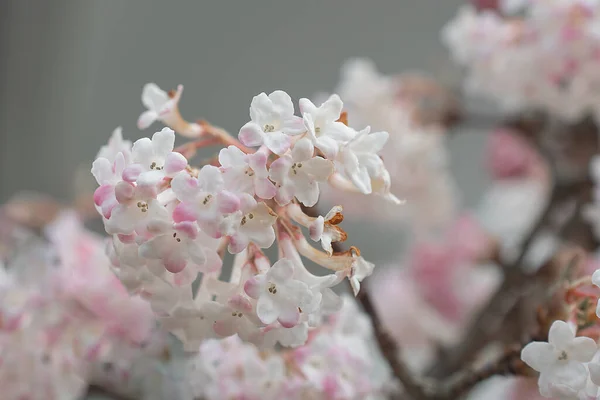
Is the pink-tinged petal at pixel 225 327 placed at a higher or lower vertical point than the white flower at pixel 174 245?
lower

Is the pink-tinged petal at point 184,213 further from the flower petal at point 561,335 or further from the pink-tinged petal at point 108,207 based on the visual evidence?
the flower petal at point 561,335

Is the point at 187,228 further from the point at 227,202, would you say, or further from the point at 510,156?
the point at 510,156

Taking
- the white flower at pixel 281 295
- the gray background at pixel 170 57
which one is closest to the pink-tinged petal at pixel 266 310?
the white flower at pixel 281 295

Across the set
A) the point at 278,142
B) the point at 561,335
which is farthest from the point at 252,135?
the point at 561,335

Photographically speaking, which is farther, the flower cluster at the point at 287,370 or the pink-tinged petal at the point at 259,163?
the flower cluster at the point at 287,370

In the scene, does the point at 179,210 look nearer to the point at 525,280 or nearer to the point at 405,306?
the point at 525,280

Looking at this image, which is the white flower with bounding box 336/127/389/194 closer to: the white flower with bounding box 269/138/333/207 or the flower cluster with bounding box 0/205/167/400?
the white flower with bounding box 269/138/333/207

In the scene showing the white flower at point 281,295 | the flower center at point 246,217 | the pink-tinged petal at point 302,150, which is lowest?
the white flower at point 281,295
